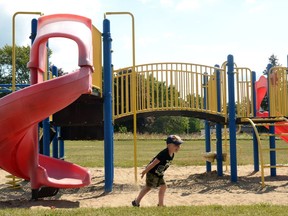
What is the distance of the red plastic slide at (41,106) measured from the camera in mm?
6340

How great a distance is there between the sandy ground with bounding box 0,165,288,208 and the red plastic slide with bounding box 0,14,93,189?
45 centimetres

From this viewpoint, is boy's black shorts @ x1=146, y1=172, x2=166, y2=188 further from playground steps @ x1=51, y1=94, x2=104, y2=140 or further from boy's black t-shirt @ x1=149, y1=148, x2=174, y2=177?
playground steps @ x1=51, y1=94, x2=104, y2=140

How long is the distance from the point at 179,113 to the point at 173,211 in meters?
5.00

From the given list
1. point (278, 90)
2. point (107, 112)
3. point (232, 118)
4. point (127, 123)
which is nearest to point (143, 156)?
point (278, 90)

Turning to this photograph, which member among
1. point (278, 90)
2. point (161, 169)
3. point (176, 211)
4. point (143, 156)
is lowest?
point (143, 156)

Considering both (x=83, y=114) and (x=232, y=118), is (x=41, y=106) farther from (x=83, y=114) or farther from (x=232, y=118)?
(x=232, y=118)

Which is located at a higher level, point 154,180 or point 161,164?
point 161,164

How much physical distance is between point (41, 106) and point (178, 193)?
324 centimetres

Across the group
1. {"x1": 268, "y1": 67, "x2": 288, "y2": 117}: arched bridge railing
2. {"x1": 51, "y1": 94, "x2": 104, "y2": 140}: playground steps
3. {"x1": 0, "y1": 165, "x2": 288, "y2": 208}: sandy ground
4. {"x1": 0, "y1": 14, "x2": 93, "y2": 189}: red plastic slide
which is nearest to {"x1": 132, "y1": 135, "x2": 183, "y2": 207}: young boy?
{"x1": 0, "y1": 165, "x2": 288, "y2": 208}: sandy ground

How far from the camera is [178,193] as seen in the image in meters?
8.03

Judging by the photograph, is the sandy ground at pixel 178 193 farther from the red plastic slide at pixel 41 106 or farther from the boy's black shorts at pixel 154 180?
the boy's black shorts at pixel 154 180

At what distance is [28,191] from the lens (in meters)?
8.84

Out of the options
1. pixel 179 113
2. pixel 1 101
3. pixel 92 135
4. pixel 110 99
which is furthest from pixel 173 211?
pixel 179 113

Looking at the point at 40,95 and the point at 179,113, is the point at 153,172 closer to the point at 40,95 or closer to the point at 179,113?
the point at 40,95
